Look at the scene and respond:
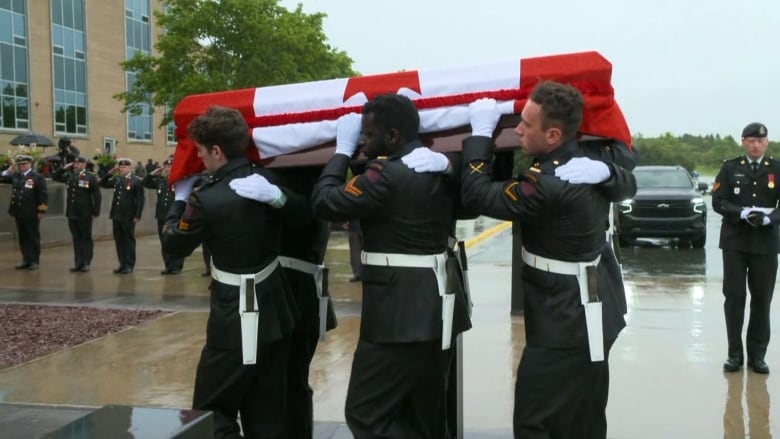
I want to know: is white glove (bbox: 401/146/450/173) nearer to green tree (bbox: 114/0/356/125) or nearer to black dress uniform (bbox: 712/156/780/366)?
black dress uniform (bbox: 712/156/780/366)

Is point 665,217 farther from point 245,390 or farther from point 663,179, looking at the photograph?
point 245,390

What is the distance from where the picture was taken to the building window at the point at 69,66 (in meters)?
34.8

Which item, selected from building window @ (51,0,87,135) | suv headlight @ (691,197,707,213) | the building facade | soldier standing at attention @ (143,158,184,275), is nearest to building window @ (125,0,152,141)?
the building facade

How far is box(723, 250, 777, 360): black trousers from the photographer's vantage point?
5.60 m

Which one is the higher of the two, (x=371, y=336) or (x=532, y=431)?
(x=371, y=336)

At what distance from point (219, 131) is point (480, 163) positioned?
115cm

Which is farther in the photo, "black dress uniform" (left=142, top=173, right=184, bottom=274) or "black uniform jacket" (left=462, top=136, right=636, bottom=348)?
"black dress uniform" (left=142, top=173, right=184, bottom=274)

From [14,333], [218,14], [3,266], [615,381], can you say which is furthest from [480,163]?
[218,14]

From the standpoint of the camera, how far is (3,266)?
12641 mm

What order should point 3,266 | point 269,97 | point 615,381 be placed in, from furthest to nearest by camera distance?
point 3,266
point 615,381
point 269,97

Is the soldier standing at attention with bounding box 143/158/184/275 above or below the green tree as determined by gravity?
below

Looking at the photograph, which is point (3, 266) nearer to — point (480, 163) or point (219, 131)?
point (219, 131)

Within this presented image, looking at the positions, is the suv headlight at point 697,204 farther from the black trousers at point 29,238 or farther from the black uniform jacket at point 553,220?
the black uniform jacket at point 553,220

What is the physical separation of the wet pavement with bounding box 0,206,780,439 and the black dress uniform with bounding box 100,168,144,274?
1.49 meters
